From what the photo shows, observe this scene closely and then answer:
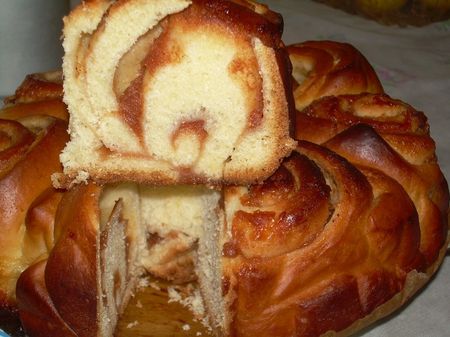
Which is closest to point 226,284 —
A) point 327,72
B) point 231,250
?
point 231,250

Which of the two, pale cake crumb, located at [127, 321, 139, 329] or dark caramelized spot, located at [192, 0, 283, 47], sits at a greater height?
dark caramelized spot, located at [192, 0, 283, 47]

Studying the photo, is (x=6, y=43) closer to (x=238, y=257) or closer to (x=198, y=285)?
(x=198, y=285)

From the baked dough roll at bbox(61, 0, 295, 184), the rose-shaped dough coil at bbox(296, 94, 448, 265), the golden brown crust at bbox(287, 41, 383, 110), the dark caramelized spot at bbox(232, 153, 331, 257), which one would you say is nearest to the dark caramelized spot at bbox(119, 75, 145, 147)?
the baked dough roll at bbox(61, 0, 295, 184)

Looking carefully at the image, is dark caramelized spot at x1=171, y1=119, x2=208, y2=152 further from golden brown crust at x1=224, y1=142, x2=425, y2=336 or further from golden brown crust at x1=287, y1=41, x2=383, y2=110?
golden brown crust at x1=287, y1=41, x2=383, y2=110

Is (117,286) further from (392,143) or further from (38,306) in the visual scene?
(392,143)

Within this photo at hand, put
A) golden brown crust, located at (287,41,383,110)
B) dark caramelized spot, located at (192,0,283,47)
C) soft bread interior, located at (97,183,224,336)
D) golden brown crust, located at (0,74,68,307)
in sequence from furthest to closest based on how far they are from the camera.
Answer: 1. golden brown crust, located at (287,41,383,110)
2. soft bread interior, located at (97,183,224,336)
3. golden brown crust, located at (0,74,68,307)
4. dark caramelized spot, located at (192,0,283,47)

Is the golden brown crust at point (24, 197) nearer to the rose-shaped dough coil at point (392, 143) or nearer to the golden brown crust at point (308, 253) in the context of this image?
the golden brown crust at point (308, 253)

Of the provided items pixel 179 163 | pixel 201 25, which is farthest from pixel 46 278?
pixel 201 25
